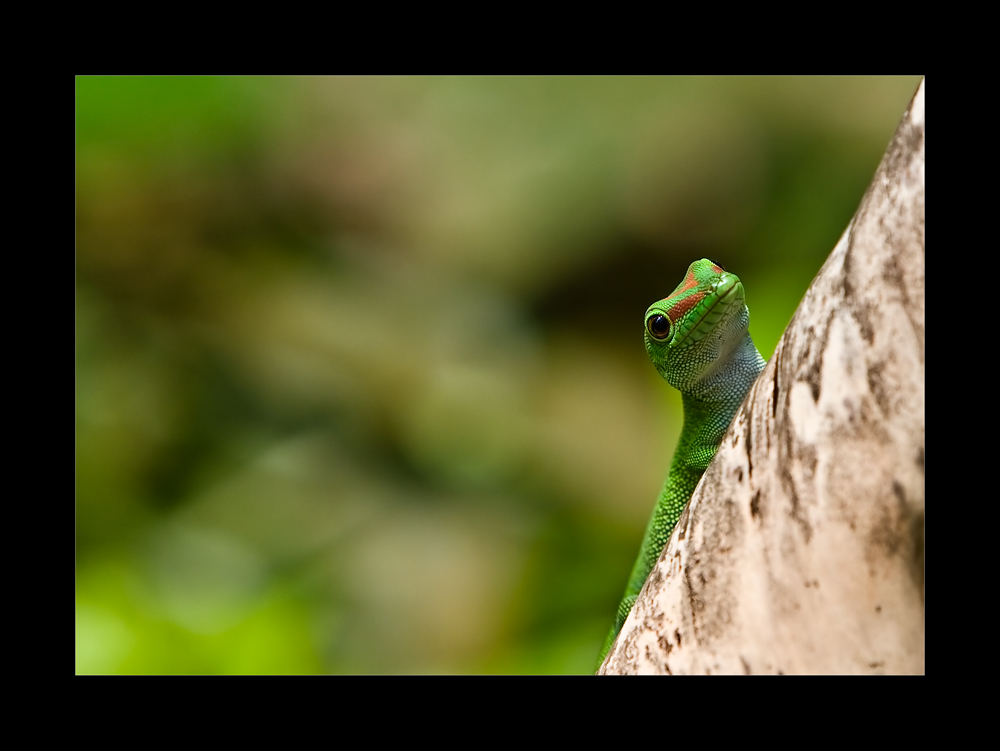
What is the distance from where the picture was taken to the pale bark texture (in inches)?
38.1

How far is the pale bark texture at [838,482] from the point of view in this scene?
3.17 feet

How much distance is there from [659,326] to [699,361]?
0.14 metres

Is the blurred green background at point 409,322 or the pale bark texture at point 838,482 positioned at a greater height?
the blurred green background at point 409,322

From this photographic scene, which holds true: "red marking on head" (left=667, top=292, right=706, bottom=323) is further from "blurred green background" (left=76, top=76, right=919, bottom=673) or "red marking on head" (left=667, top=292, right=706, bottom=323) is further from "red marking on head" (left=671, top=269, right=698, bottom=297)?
"blurred green background" (left=76, top=76, right=919, bottom=673)

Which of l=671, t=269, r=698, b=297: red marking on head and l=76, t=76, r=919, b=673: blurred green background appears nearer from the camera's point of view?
l=671, t=269, r=698, b=297: red marking on head

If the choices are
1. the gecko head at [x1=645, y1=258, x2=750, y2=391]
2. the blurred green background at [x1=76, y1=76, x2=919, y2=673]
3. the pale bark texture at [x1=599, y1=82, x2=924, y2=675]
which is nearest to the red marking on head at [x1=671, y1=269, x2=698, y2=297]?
the gecko head at [x1=645, y1=258, x2=750, y2=391]

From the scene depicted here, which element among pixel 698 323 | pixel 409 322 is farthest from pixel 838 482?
pixel 409 322

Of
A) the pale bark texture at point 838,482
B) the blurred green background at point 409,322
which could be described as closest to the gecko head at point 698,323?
the pale bark texture at point 838,482

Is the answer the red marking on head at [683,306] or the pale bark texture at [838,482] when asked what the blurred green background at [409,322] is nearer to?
the red marking on head at [683,306]

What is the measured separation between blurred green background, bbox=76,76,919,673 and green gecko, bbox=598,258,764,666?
3.18 feet

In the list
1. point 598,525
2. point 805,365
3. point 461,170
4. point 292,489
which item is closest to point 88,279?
point 292,489

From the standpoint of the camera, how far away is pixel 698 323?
1938 mm

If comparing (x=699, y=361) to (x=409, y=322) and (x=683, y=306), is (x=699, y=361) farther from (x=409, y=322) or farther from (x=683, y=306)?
(x=409, y=322)

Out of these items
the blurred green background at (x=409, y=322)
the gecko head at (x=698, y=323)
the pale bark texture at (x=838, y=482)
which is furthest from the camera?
the blurred green background at (x=409, y=322)
